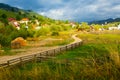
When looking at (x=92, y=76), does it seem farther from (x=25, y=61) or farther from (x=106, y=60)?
(x=25, y=61)

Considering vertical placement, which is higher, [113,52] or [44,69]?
[113,52]

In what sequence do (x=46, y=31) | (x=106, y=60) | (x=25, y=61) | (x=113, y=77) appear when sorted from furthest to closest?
(x=46, y=31) → (x=25, y=61) → (x=106, y=60) → (x=113, y=77)

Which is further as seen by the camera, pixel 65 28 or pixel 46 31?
pixel 65 28

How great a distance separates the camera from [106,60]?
28.5ft

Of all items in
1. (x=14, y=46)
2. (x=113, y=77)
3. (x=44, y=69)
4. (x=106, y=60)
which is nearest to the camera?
(x=113, y=77)

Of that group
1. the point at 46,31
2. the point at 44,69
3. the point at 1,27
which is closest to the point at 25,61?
the point at 44,69

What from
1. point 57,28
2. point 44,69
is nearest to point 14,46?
point 44,69

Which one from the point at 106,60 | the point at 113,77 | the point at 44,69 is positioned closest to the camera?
the point at 113,77

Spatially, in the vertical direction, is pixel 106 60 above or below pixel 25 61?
above

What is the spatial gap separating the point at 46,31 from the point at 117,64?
117097 millimetres

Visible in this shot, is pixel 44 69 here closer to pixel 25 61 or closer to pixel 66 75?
pixel 66 75

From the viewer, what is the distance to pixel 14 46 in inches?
2514

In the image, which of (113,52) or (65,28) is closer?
(113,52)

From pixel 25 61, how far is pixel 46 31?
327 feet
